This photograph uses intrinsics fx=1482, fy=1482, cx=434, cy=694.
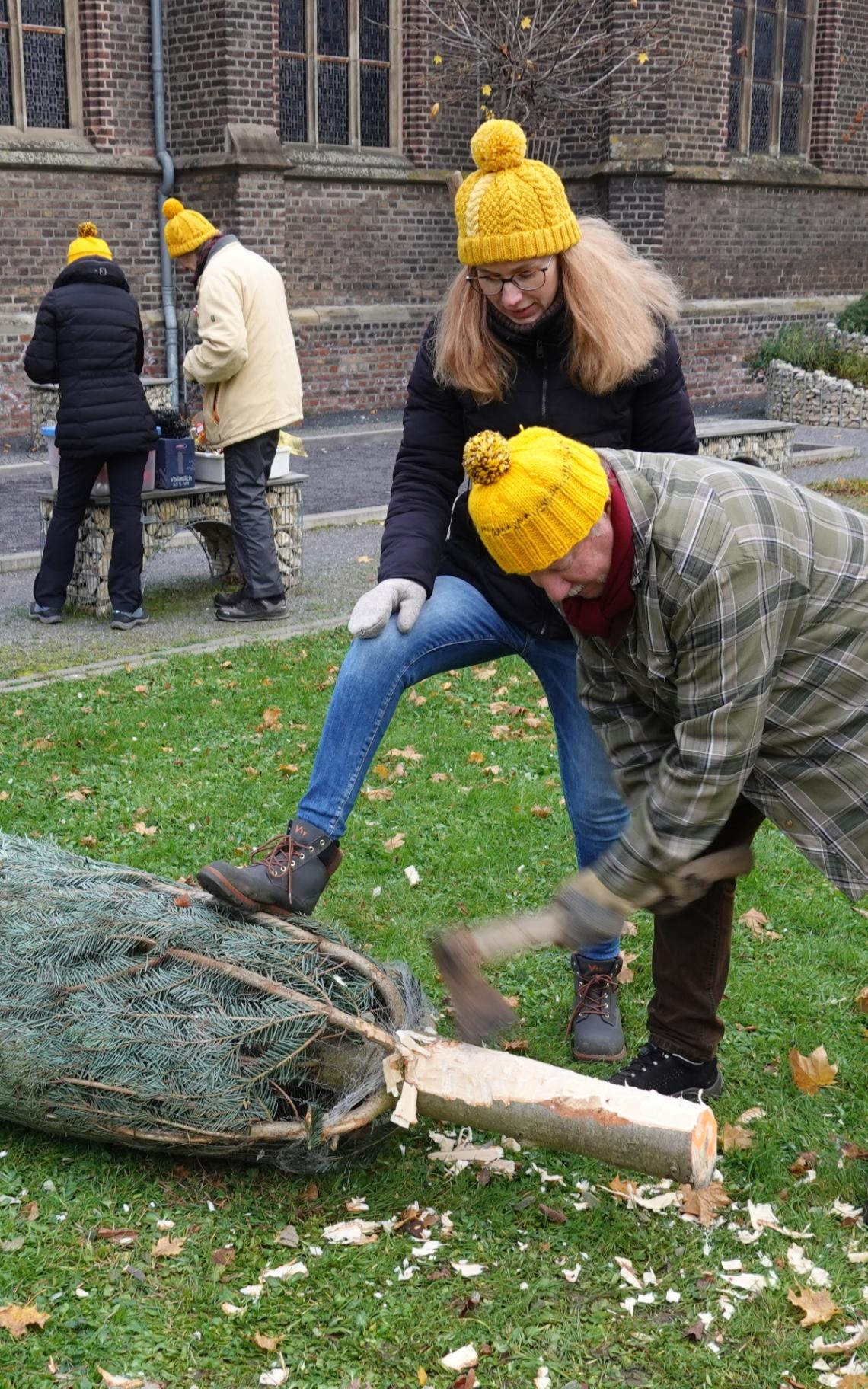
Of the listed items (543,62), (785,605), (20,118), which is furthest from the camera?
(543,62)

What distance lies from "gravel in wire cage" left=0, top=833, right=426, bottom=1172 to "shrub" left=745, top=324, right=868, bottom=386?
17.7m

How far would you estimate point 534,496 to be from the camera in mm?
2430

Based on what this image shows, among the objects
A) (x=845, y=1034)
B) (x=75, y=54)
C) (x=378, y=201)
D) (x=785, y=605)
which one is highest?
(x=75, y=54)

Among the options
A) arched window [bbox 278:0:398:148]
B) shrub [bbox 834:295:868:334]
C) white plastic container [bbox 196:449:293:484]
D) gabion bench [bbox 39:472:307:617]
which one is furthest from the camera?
shrub [bbox 834:295:868:334]

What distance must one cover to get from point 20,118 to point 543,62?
6.36 metres

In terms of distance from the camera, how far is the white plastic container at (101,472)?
330 inches

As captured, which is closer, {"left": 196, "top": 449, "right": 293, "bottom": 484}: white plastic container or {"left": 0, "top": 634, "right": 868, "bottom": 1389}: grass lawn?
{"left": 0, "top": 634, "right": 868, "bottom": 1389}: grass lawn

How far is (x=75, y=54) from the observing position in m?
15.6

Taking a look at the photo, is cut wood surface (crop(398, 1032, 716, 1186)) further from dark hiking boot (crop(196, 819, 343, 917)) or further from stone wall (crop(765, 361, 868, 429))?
stone wall (crop(765, 361, 868, 429))

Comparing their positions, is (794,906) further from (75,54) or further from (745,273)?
(745,273)

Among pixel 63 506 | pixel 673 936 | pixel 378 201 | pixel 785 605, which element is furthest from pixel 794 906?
pixel 378 201

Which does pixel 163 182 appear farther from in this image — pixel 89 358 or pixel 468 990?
pixel 468 990

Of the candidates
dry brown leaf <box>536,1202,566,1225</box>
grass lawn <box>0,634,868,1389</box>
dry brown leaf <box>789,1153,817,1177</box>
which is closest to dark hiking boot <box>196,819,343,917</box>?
grass lawn <box>0,634,868,1389</box>

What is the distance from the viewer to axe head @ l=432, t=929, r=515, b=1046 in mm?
2955
